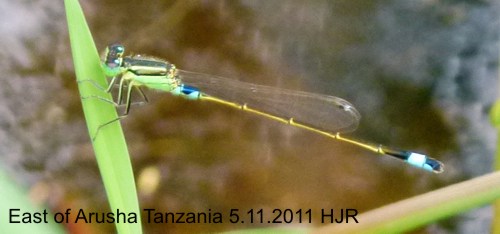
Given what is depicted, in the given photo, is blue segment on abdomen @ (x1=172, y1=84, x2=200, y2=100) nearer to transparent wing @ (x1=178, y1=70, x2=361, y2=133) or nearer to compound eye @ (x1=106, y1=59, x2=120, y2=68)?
transparent wing @ (x1=178, y1=70, x2=361, y2=133)

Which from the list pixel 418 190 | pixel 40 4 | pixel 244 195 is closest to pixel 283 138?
pixel 244 195

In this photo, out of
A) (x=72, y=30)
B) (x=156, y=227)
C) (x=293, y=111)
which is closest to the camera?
(x=72, y=30)

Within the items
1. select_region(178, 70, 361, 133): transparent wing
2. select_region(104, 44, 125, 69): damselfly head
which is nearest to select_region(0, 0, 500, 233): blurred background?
select_region(178, 70, 361, 133): transparent wing

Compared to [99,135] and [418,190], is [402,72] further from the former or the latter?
[99,135]

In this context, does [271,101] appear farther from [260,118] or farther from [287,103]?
[260,118]

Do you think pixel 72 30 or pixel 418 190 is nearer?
pixel 72 30

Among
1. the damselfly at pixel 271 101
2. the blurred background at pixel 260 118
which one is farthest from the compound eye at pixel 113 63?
the blurred background at pixel 260 118

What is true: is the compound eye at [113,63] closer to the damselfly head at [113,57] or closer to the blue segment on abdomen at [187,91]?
the damselfly head at [113,57]
